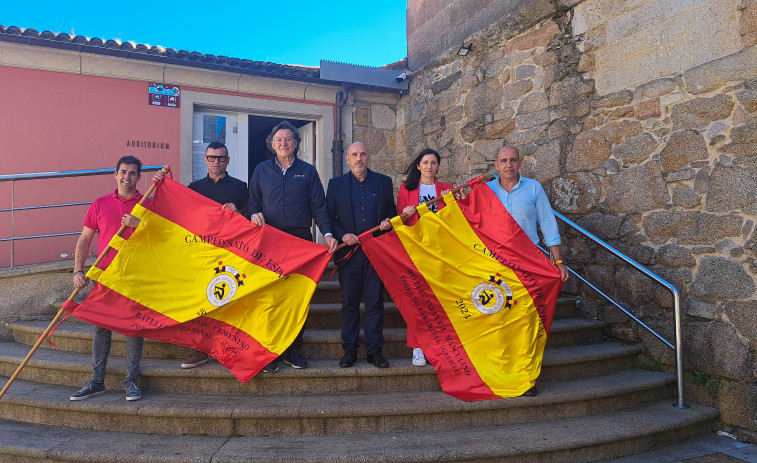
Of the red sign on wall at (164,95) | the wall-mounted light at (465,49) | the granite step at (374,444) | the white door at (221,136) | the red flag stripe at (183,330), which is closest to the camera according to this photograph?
the granite step at (374,444)

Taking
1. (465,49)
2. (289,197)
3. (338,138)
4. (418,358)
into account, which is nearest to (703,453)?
(418,358)

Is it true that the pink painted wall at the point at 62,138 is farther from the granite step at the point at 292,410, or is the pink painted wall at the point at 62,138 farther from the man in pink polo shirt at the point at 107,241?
the granite step at the point at 292,410

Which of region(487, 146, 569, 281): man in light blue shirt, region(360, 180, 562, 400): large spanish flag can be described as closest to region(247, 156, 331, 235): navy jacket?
region(360, 180, 562, 400): large spanish flag

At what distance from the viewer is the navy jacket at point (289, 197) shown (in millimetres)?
3666

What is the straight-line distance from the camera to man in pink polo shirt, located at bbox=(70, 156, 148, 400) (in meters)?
3.34

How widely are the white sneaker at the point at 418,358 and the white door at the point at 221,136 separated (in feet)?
14.3

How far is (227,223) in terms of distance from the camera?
3.61 meters

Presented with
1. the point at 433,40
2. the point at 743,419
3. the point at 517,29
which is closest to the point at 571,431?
the point at 743,419

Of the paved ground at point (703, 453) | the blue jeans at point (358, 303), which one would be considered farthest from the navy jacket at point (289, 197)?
the paved ground at point (703, 453)

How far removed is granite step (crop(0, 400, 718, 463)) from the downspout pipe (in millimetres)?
4816

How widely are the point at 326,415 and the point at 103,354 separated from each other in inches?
66.2

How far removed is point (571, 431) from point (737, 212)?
6.71 ft

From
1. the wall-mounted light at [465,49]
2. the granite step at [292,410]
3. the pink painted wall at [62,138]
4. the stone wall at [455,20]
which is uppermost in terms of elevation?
the stone wall at [455,20]

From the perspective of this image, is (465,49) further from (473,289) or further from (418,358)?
(418,358)
